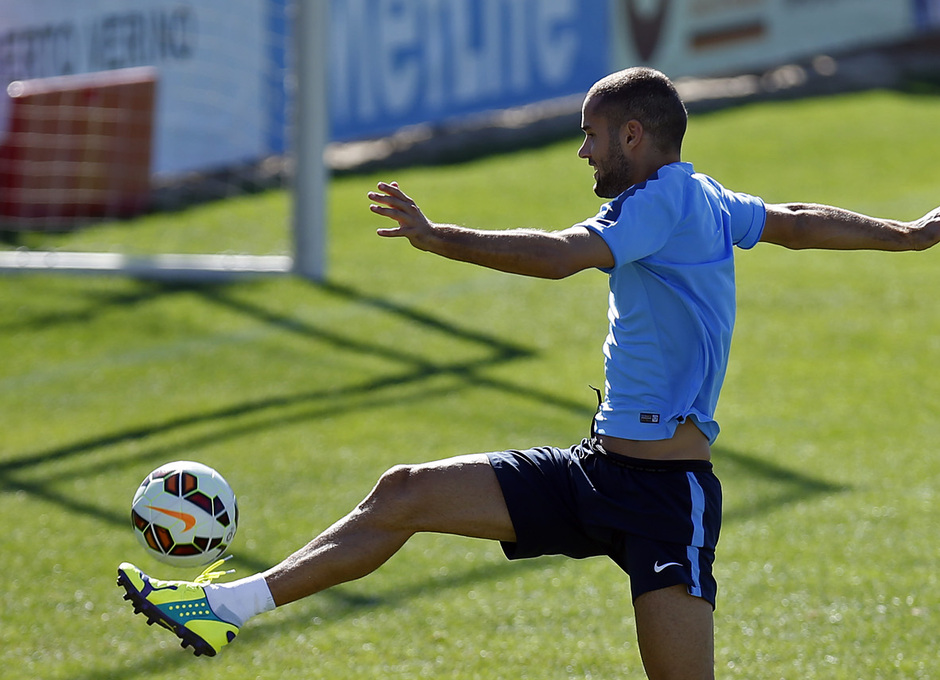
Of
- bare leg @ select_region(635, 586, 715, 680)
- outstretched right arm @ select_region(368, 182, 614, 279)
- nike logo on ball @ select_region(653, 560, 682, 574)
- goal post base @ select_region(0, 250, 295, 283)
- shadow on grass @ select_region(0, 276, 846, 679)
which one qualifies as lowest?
shadow on grass @ select_region(0, 276, 846, 679)

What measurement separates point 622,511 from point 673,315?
0.61 metres

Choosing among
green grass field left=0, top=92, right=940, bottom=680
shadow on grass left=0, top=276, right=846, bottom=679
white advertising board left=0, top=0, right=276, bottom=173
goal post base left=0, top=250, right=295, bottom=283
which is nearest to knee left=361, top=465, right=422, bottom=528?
green grass field left=0, top=92, right=940, bottom=680

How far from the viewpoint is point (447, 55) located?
15539mm

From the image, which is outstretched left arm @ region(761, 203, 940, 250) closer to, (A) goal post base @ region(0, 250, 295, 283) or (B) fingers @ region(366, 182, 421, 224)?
(B) fingers @ region(366, 182, 421, 224)

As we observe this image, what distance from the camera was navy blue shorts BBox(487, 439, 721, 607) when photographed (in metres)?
3.82

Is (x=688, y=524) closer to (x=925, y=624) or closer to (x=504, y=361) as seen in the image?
(x=925, y=624)

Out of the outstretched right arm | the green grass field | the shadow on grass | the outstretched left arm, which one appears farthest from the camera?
the shadow on grass

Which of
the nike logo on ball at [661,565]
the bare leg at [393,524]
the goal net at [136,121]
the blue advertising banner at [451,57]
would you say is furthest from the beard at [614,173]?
the blue advertising banner at [451,57]

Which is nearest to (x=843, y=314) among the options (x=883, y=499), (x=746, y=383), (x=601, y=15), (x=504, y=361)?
(x=746, y=383)

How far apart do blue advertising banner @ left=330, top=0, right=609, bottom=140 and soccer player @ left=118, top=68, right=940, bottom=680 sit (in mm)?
11090

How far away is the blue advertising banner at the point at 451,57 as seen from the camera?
48.4 ft

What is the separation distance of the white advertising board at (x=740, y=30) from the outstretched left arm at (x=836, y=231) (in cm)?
1285

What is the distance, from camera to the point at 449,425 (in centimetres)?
859

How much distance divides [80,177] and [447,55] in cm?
481
